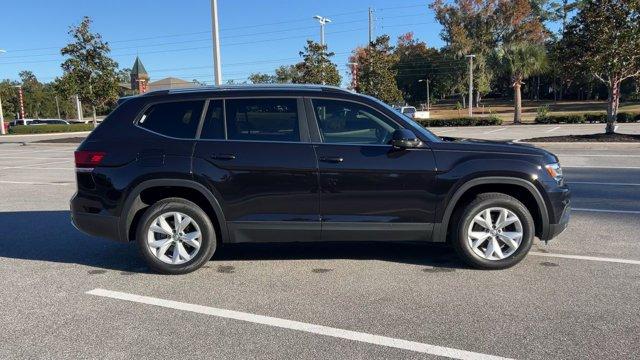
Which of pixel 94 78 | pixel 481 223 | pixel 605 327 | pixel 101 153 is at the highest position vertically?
pixel 94 78

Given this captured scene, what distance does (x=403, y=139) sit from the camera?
4.74 m

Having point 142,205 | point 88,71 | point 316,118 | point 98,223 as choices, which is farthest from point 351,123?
point 88,71

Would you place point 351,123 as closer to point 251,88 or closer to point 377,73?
point 251,88

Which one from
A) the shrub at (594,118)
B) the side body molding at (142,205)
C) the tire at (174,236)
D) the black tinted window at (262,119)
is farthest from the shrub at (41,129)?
the black tinted window at (262,119)

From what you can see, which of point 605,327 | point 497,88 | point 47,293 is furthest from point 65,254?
point 497,88

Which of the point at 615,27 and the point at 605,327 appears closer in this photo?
the point at 605,327

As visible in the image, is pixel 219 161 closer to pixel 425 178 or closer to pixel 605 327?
pixel 425 178

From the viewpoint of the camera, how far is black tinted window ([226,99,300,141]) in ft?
16.4

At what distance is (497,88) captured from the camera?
331ft

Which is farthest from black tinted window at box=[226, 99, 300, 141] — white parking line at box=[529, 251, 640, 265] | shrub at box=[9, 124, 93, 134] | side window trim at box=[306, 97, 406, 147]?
shrub at box=[9, 124, 93, 134]

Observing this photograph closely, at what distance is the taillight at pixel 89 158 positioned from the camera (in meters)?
5.01

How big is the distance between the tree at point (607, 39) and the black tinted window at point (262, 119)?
51.2 ft

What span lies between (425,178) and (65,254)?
158 inches

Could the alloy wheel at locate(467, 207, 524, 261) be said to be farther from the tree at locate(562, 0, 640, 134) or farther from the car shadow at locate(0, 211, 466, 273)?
the tree at locate(562, 0, 640, 134)
